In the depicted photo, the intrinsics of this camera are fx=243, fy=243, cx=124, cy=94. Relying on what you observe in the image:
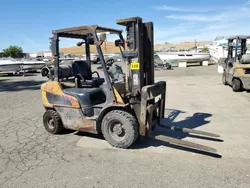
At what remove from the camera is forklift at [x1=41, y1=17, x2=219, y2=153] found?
4730 millimetres

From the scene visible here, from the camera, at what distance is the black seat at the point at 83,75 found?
18.4 ft

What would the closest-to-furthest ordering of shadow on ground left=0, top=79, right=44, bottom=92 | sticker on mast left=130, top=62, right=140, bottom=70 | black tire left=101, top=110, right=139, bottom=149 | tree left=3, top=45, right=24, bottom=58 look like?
black tire left=101, top=110, right=139, bottom=149 < sticker on mast left=130, top=62, right=140, bottom=70 < shadow on ground left=0, top=79, right=44, bottom=92 < tree left=3, top=45, right=24, bottom=58

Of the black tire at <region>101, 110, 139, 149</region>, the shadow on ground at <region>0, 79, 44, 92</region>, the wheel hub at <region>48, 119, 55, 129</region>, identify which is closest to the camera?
the black tire at <region>101, 110, 139, 149</region>

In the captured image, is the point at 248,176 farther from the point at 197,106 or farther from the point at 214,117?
the point at 197,106

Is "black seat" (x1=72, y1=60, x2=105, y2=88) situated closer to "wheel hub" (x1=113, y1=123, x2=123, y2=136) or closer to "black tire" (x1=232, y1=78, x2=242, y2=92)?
"wheel hub" (x1=113, y1=123, x2=123, y2=136)

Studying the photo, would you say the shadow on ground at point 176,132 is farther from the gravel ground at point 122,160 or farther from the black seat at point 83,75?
the black seat at point 83,75

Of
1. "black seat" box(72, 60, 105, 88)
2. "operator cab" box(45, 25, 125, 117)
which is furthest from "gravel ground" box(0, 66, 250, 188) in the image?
"black seat" box(72, 60, 105, 88)

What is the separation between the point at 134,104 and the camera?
489cm

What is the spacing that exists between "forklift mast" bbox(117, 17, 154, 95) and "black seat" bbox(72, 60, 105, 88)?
0.96 metres

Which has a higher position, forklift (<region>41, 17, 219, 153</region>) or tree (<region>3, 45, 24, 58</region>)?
tree (<region>3, 45, 24, 58</region>)

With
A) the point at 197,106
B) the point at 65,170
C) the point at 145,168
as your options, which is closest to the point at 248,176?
the point at 145,168

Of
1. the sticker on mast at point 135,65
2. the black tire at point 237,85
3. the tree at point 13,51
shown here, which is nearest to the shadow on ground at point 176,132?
the sticker on mast at point 135,65

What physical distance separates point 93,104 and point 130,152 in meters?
1.31

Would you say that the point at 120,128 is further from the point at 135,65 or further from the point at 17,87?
Result: the point at 17,87
